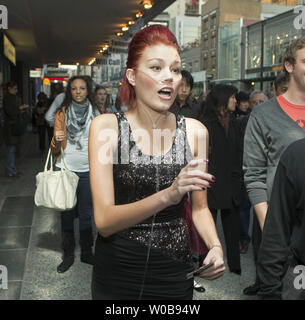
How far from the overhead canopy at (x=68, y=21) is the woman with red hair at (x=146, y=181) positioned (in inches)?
375

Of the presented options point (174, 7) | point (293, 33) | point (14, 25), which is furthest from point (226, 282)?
point (174, 7)

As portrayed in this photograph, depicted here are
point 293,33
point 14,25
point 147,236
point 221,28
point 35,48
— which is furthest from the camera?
point 221,28

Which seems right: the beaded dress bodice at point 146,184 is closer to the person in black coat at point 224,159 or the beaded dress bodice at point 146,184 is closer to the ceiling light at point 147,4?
the person in black coat at point 224,159

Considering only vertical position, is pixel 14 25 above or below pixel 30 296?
above

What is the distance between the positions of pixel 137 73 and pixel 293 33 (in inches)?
1475

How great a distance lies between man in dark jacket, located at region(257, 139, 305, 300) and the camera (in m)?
1.57

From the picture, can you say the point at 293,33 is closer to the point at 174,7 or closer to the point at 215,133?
the point at 215,133

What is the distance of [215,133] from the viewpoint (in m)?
4.30

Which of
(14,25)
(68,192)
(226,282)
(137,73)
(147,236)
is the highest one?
(14,25)

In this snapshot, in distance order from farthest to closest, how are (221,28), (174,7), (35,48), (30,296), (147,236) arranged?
(174,7) → (221,28) → (35,48) → (30,296) → (147,236)

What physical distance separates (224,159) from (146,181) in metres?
2.79

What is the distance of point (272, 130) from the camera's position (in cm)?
256

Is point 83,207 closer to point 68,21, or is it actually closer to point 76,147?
point 76,147

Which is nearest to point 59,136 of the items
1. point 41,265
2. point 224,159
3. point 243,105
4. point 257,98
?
point 41,265
